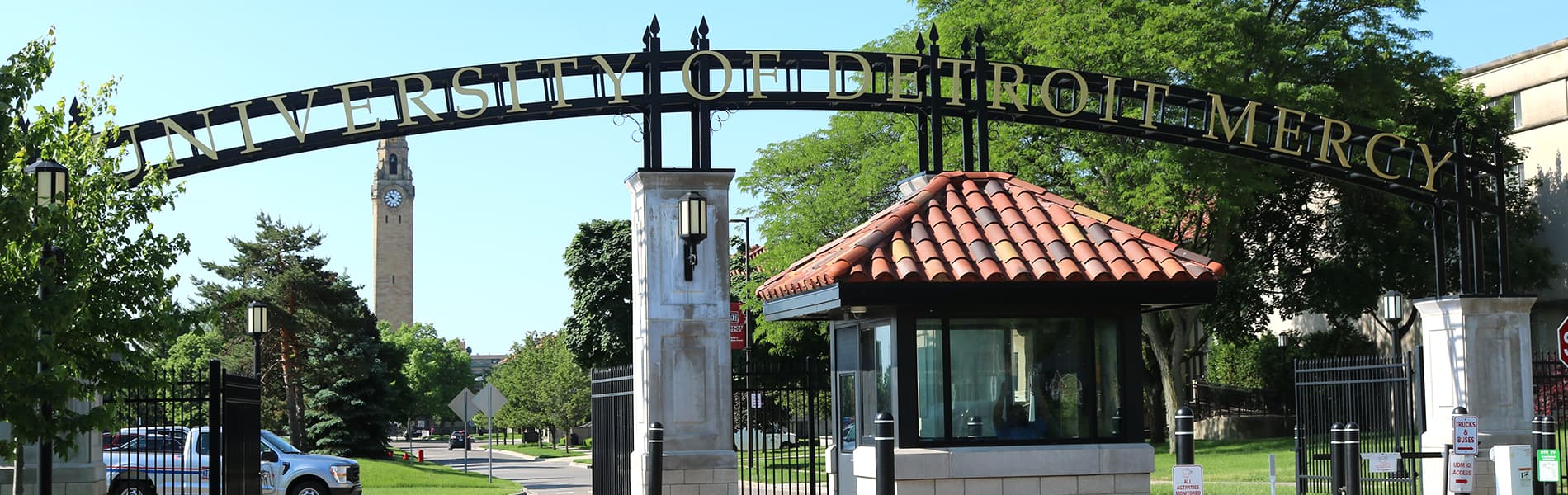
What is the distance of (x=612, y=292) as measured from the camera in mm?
57344

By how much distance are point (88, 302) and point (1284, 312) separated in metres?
34.7

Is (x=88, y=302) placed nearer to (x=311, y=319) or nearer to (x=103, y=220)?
(x=103, y=220)

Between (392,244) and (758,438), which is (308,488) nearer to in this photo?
(758,438)

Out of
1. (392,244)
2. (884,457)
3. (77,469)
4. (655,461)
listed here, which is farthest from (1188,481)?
(392,244)

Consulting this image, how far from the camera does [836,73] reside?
15469 mm

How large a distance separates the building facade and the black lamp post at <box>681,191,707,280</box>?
33.5m

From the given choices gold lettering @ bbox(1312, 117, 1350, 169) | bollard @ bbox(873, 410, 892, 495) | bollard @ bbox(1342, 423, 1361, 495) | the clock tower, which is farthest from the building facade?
the clock tower

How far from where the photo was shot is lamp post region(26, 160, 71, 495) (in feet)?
38.7

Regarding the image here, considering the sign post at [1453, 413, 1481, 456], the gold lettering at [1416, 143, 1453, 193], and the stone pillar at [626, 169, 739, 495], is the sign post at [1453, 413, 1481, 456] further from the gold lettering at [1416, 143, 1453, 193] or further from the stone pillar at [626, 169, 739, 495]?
the stone pillar at [626, 169, 739, 495]

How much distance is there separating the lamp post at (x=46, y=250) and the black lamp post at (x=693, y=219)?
526 centimetres

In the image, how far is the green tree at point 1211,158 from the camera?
30500mm

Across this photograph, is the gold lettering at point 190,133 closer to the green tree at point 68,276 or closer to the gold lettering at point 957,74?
the green tree at point 68,276

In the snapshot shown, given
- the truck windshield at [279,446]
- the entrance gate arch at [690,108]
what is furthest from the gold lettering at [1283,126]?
the truck windshield at [279,446]

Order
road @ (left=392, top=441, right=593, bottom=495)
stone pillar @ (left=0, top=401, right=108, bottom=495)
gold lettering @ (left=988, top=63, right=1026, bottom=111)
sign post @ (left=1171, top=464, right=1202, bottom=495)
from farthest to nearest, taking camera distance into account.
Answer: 1. road @ (left=392, top=441, right=593, bottom=495)
2. gold lettering @ (left=988, top=63, right=1026, bottom=111)
3. stone pillar @ (left=0, top=401, right=108, bottom=495)
4. sign post @ (left=1171, top=464, right=1202, bottom=495)
